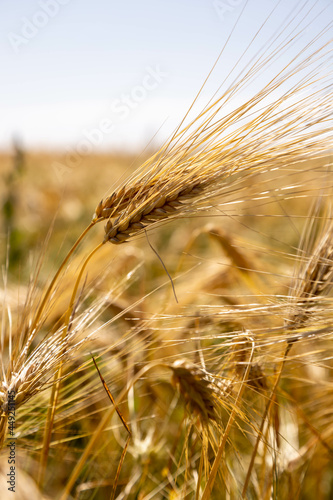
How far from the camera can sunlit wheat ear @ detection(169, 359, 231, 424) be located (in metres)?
0.82

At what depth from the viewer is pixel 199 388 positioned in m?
0.82

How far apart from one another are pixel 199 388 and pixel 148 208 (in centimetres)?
35

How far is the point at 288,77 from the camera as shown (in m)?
0.73

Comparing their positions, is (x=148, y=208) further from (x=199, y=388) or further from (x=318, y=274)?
(x=318, y=274)

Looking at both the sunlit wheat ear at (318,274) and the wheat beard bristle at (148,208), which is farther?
the sunlit wheat ear at (318,274)

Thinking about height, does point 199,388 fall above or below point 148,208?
below

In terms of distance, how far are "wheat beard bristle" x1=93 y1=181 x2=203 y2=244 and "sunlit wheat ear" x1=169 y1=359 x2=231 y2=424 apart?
28cm

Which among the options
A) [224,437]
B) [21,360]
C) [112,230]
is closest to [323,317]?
[224,437]

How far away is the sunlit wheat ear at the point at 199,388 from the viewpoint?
0.82 metres

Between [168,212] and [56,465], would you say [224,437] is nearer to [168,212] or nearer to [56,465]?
[168,212]

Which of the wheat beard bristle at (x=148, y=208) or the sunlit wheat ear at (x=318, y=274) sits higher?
the wheat beard bristle at (x=148, y=208)

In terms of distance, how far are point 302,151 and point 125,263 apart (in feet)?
3.15

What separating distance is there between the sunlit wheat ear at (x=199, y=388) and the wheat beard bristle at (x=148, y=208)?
28 centimetres

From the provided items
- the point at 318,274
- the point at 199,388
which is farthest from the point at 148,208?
the point at 318,274
